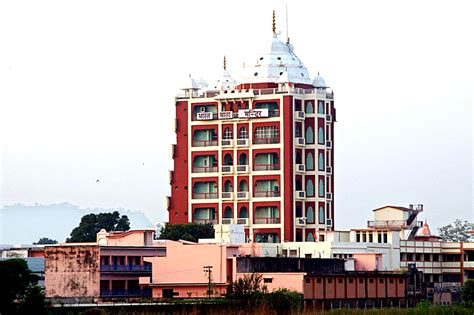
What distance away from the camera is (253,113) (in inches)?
4648

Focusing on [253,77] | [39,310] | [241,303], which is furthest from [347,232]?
[39,310]

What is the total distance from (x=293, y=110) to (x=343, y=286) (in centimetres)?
2795

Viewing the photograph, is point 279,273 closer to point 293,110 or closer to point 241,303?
point 241,303

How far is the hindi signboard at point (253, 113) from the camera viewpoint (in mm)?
117688

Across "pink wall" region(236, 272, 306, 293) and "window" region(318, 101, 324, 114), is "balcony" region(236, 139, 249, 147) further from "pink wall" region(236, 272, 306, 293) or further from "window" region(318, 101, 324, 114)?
"pink wall" region(236, 272, 306, 293)

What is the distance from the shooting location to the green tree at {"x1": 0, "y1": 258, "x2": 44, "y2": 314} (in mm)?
72938

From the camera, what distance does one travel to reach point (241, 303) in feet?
257

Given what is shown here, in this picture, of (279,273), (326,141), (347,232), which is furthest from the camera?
(326,141)

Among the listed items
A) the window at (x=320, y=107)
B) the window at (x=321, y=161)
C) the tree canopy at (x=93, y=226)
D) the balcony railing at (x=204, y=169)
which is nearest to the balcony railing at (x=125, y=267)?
the balcony railing at (x=204, y=169)

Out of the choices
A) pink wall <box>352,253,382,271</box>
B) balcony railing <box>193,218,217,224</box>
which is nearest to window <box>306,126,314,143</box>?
balcony railing <box>193,218,217,224</box>

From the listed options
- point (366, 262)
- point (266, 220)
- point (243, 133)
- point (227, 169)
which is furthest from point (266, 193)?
point (366, 262)

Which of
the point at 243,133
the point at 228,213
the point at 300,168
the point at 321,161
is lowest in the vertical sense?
the point at 228,213

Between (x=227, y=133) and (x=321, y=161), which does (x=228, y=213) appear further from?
(x=321, y=161)

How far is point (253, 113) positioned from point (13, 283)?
1757 inches
